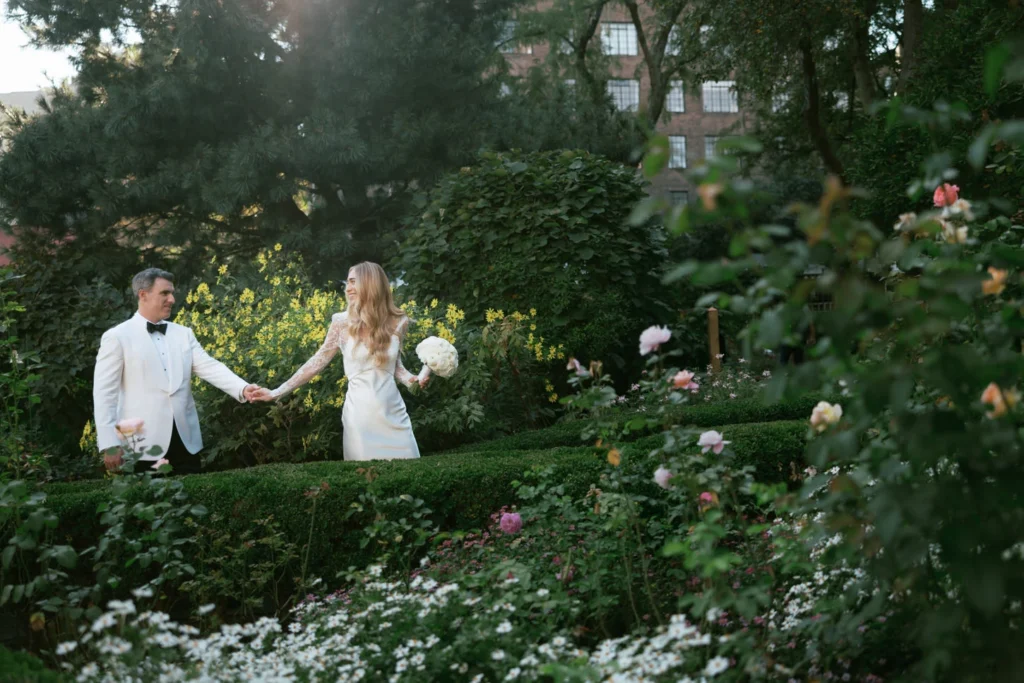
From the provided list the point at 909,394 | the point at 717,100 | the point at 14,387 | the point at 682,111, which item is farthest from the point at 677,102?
the point at 909,394

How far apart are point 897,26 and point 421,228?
10.6 meters

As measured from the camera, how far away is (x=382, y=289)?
18.1 ft

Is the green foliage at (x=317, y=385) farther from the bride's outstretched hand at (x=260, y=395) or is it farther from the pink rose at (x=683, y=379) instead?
the pink rose at (x=683, y=379)

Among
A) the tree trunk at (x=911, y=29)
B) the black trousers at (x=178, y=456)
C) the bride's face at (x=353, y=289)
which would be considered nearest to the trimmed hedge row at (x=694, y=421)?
the bride's face at (x=353, y=289)

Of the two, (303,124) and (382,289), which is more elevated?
(303,124)

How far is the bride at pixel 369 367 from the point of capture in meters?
5.50

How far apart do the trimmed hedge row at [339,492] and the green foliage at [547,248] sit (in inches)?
146

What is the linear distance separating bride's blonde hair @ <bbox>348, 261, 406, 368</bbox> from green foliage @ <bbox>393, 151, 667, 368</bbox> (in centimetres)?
315

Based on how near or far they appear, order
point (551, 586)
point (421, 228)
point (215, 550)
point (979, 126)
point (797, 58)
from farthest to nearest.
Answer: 1. point (797, 58)
2. point (979, 126)
3. point (421, 228)
4. point (215, 550)
5. point (551, 586)

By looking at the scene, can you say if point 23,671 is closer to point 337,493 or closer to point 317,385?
point 337,493

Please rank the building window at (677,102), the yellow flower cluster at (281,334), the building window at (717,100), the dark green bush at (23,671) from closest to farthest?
1. the dark green bush at (23,671)
2. the yellow flower cluster at (281,334)
3. the building window at (677,102)
4. the building window at (717,100)

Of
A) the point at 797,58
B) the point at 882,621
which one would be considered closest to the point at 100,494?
the point at 882,621

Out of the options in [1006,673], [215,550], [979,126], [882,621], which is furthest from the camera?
[979,126]

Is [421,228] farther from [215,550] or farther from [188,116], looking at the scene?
[215,550]
